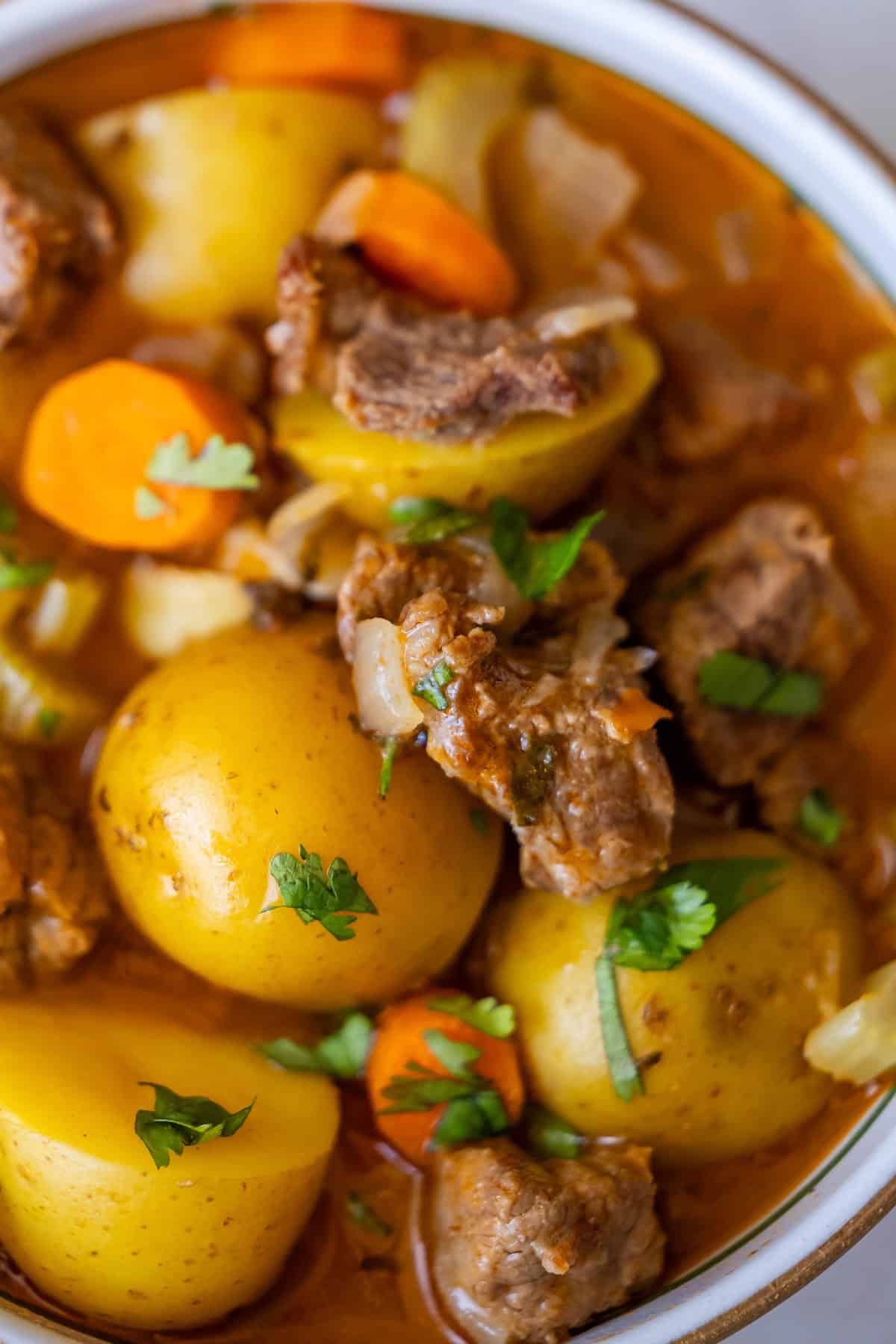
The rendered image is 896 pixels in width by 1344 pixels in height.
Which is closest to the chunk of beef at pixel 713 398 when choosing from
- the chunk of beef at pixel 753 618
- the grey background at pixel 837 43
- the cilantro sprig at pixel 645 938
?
the chunk of beef at pixel 753 618

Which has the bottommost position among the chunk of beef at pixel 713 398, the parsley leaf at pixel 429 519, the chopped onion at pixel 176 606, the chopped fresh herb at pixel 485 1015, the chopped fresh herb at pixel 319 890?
the chopped fresh herb at pixel 485 1015

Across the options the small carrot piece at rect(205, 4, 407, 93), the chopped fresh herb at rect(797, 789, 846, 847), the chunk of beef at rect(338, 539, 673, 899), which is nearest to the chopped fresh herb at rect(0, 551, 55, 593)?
the chunk of beef at rect(338, 539, 673, 899)

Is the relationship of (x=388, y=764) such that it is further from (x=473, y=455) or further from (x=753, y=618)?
(x=753, y=618)

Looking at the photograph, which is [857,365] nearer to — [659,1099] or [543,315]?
[543,315]

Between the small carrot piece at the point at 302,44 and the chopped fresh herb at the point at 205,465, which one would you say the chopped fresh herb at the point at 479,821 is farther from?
the small carrot piece at the point at 302,44

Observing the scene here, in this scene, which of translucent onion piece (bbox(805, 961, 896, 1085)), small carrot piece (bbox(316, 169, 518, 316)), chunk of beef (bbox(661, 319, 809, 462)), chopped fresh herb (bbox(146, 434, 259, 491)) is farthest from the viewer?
chunk of beef (bbox(661, 319, 809, 462))

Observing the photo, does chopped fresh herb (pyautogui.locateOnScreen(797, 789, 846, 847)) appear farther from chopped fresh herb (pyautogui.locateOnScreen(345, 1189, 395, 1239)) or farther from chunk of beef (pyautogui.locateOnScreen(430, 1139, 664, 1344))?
chopped fresh herb (pyautogui.locateOnScreen(345, 1189, 395, 1239))
